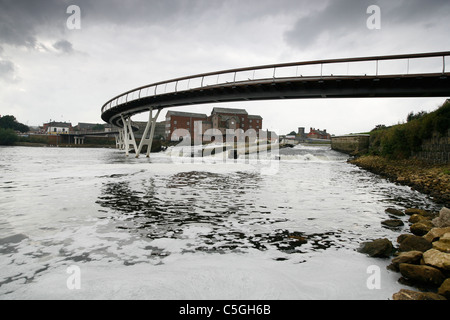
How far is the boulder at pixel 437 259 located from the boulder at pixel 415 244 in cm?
68

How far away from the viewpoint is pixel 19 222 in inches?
242

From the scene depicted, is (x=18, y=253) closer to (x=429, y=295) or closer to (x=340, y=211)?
(x=429, y=295)

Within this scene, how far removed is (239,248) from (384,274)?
2.53 meters

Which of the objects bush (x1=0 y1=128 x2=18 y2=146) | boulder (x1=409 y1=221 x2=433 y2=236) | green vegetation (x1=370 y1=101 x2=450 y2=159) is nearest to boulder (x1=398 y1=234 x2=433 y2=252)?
boulder (x1=409 y1=221 x2=433 y2=236)

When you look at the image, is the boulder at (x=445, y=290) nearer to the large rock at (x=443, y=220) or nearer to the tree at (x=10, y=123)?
the large rock at (x=443, y=220)

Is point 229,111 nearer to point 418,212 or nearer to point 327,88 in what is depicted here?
point 327,88

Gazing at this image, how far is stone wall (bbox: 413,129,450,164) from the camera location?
51.4 ft

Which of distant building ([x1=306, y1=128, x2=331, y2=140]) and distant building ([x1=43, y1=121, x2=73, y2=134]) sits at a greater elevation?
distant building ([x1=43, y1=121, x2=73, y2=134])

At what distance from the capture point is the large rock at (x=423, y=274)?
3480mm

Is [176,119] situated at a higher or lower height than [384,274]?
higher

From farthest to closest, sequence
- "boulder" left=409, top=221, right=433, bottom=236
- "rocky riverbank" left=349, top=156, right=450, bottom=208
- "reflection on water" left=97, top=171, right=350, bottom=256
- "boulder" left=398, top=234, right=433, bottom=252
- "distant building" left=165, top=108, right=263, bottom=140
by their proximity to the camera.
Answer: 1. "distant building" left=165, top=108, right=263, bottom=140
2. "rocky riverbank" left=349, top=156, right=450, bottom=208
3. "boulder" left=409, top=221, right=433, bottom=236
4. "reflection on water" left=97, top=171, right=350, bottom=256
5. "boulder" left=398, top=234, right=433, bottom=252

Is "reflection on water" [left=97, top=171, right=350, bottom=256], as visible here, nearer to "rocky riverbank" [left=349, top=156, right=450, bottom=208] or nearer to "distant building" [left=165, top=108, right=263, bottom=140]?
"rocky riverbank" [left=349, top=156, right=450, bottom=208]

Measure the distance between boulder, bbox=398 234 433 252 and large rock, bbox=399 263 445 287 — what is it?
1.04m
